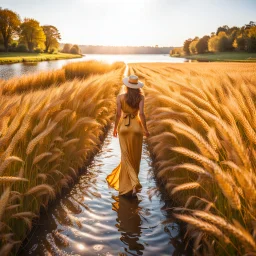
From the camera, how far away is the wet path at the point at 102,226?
11.4ft

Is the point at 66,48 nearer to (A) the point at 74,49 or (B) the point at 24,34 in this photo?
(A) the point at 74,49

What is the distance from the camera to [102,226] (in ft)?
13.2

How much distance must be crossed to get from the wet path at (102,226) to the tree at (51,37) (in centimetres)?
10619

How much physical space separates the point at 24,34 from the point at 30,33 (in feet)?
5.20

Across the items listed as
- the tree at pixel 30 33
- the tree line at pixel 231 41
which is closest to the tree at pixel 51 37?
the tree at pixel 30 33

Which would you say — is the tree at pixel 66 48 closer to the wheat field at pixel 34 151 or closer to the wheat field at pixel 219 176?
the wheat field at pixel 34 151

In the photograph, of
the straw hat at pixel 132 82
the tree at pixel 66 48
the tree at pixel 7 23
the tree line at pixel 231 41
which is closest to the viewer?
the straw hat at pixel 132 82

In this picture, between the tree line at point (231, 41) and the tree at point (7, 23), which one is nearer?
the tree at point (7, 23)

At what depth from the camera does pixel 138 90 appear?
517 cm

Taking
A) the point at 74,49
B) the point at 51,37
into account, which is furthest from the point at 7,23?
the point at 74,49

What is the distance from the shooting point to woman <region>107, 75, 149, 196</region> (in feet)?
16.6

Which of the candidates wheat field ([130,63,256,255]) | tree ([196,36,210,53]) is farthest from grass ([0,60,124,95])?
tree ([196,36,210,53])

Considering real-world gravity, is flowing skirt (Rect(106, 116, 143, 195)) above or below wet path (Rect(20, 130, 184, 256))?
above

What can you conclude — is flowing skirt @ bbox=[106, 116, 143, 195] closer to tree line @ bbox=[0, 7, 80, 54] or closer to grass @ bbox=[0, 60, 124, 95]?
grass @ bbox=[0, 60, 124, 95]
